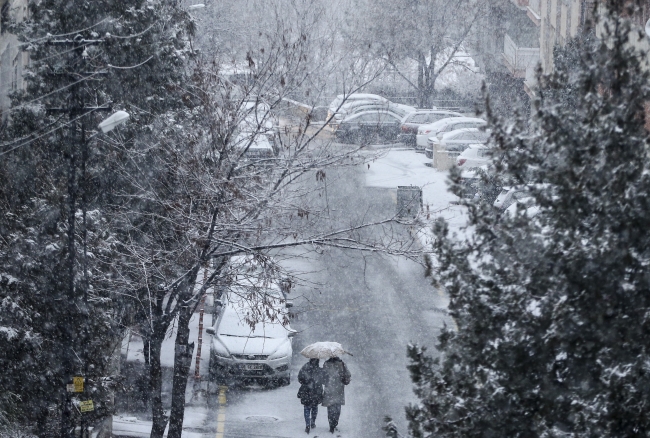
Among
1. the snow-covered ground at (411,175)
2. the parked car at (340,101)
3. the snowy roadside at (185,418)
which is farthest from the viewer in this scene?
the snow-covered ground at (411,175)

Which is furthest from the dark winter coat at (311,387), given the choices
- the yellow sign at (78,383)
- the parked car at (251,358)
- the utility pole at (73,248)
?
the yellow sign at (78,383)

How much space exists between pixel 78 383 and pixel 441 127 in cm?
2861

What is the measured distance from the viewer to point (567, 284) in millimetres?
5203

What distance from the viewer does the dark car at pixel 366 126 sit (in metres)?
36.8

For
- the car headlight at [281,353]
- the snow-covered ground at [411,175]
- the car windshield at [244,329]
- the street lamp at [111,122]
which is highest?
the street lamp at [111,122]

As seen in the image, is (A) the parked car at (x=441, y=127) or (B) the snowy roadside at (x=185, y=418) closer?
(B) the snowy roadside at (x=185, y=418)

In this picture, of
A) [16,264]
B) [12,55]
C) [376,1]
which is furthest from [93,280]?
[376,1]

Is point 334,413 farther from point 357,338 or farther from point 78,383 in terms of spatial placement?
point 78,383

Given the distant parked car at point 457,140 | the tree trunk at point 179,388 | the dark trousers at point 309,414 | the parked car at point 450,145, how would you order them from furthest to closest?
1. the distant parked car at point 457,140
2. the parked car at point 450,145
3. the dark trousers at point 309,414
4. the tree trunk at point 179,388

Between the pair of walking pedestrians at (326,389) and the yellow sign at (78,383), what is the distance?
208 inches

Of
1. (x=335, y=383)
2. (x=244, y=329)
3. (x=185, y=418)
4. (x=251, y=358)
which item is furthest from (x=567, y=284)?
(x=244, y=329)

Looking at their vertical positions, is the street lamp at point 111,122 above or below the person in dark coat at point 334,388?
above

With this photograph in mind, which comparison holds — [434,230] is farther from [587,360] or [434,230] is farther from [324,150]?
[324,150]

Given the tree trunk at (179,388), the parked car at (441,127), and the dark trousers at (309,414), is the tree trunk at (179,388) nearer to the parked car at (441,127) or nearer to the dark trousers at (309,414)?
the dark trousers at (309,414)
